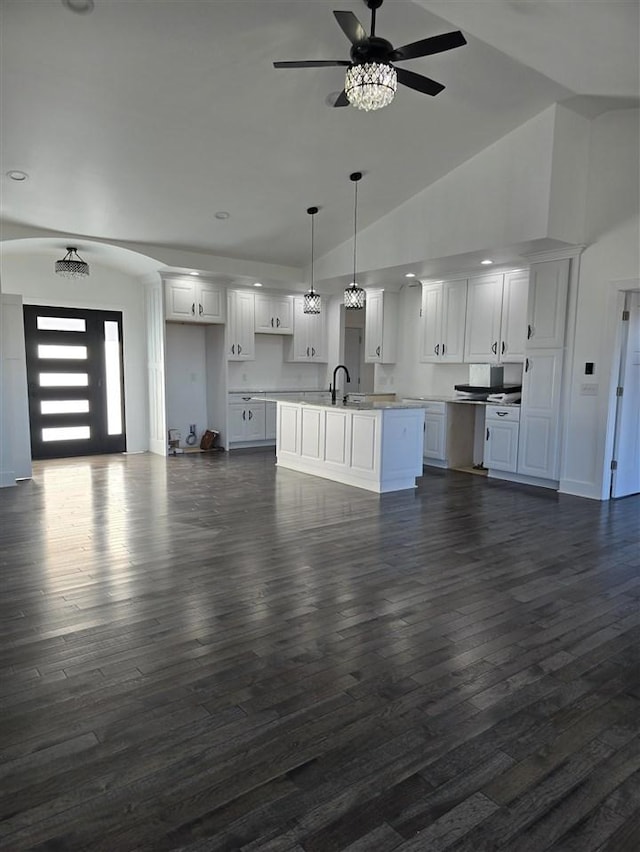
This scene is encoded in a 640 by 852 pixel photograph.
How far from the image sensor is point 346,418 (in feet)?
20.2

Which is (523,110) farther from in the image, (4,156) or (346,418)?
(4,156)

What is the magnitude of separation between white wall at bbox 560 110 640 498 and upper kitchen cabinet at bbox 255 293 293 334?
16.0ft

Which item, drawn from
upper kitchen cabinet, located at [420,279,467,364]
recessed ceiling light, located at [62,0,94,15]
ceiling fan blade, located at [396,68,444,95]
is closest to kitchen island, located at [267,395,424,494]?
upper kitchen cabinet, located at [420,279,467,364]

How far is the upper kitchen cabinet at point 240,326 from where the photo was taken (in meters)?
8.64

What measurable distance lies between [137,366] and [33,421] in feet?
5.53

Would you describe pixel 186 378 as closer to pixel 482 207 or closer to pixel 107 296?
pixel 107 296

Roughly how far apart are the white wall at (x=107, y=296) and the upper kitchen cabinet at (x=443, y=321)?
4344mm

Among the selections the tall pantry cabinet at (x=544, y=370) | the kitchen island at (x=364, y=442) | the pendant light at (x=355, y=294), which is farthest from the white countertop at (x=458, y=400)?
the pendant light at (x=355, y=294)

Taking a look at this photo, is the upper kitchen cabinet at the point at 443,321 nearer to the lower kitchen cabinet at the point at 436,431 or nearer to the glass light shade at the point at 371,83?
the lower kitchen cabinet at the point at 436,431

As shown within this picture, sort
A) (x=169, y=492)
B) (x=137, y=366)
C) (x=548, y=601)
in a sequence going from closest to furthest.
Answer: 1. (x=548, y=601)
2. (x=169, y=492)
3. (x=137, y=366)

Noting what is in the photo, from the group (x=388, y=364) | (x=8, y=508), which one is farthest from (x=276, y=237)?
(x=8, y=508)

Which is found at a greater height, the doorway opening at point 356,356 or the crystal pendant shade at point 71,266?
the crystal pendant shade at point 71,266

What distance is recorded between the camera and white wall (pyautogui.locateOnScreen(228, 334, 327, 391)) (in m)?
9.26

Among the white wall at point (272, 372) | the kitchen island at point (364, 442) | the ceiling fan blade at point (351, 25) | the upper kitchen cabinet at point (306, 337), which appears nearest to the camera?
the ceiling fan blade at point (351, 25)
